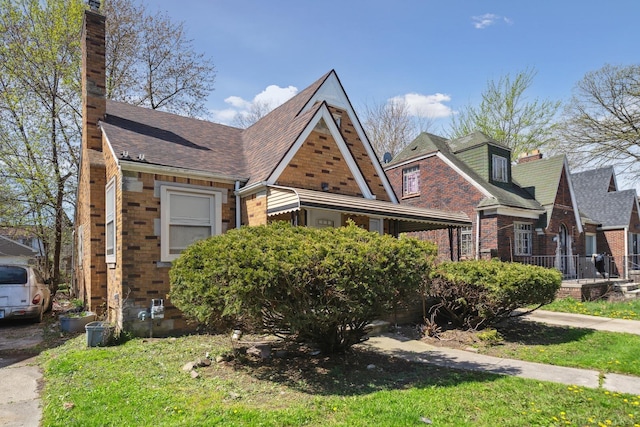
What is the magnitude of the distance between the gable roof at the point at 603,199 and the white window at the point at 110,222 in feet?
83.9

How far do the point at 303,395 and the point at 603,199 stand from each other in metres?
26.8

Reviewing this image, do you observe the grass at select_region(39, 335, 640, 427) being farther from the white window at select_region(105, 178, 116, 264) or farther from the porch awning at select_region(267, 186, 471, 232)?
the porch awning at select_region(267, 186, 471, 232)

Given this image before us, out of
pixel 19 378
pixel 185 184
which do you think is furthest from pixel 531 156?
pixel 19 378

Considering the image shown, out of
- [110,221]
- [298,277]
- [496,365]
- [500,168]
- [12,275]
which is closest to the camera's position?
[298,277]

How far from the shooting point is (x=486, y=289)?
827 cm

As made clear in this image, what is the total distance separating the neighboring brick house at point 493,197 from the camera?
16172 mm

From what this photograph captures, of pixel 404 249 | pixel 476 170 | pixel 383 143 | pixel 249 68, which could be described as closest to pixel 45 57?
pixel 249 68

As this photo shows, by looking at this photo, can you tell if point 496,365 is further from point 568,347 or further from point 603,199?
point 603,199

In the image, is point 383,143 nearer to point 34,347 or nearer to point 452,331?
point 452,331

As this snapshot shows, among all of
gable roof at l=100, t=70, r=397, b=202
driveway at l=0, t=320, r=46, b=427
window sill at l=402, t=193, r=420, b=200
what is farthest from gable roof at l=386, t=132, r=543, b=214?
driveway at l=0, t=320, r=46, b=427

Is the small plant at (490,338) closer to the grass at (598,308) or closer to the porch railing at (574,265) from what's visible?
the grass at (598,308)

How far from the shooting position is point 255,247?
508cm

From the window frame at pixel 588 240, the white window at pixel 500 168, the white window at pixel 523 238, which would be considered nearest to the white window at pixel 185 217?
the white window at pixel 523 238

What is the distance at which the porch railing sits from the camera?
55.0 ft
